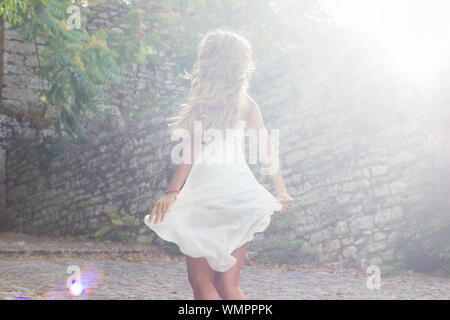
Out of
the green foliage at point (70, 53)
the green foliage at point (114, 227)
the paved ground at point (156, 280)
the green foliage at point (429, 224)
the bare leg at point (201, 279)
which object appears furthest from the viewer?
the green foliage at point (114, 227)

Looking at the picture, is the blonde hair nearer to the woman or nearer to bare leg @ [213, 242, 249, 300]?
the woman

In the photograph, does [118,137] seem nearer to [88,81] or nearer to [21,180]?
[88,81]

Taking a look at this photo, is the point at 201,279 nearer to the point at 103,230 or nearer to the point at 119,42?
the point at 103,230

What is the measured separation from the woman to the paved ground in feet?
7.78

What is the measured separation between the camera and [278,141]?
27.2ft

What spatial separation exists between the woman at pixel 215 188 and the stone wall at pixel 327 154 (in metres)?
4.71

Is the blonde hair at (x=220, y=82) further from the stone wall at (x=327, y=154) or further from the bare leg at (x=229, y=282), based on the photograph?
the stone wall at (x=327, y=154)

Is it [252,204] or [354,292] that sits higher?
[252,204]

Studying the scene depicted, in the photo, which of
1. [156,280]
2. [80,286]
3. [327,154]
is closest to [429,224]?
[327,154]

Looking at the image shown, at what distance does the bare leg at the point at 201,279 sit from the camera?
7.66 ft

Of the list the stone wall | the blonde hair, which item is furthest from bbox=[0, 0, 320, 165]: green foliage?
the blonde hair

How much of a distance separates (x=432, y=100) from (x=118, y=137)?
6.23m

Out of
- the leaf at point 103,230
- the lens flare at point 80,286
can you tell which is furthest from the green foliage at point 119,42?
the lens flare at point 80,286

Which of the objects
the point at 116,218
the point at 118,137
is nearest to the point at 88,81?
the point at 118,137
